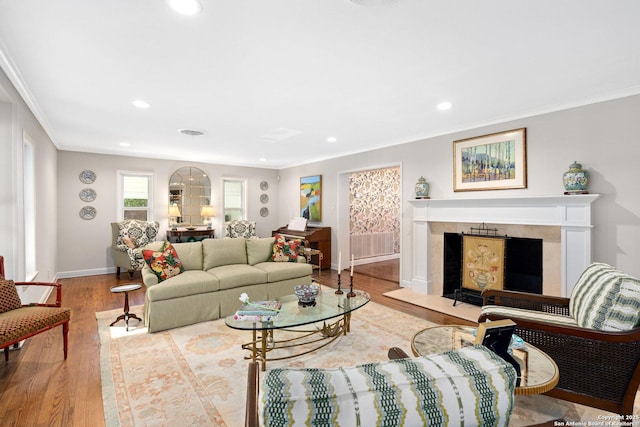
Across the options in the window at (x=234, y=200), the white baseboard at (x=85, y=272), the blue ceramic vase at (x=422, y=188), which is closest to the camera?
the blue ceramic vase at (x=422, y=188)

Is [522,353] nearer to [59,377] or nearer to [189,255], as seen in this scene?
[59,377]

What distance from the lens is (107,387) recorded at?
220cm

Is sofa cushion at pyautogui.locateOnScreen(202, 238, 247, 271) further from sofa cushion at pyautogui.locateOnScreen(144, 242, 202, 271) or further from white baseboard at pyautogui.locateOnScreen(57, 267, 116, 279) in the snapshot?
white baseboard at pyautogui.locateOnScreen(57, 267, 116, 279)

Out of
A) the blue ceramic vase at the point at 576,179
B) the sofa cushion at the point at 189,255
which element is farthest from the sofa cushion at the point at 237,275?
the blue ceramic vase at the point at 576,179

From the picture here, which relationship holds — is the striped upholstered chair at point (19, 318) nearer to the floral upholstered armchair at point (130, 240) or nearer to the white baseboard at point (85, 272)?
the floral upholstered armchair at point (130, 240)

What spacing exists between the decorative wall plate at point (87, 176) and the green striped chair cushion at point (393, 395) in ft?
22.2

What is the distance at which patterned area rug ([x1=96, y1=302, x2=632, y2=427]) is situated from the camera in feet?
6.32

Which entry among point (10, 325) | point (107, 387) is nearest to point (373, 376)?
point (107, 387)

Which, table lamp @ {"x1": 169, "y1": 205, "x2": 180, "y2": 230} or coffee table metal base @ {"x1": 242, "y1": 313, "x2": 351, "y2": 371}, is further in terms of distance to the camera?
table lamp @ {"x1": 169, "y1": 205, "x2": 180, "y2": 230}

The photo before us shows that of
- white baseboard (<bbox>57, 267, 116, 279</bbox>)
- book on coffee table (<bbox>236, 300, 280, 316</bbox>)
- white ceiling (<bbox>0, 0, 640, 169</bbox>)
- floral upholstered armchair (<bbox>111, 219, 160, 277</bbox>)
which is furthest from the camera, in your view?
white baseboard (<bbox>57, 267, 116, 279</bbox>)

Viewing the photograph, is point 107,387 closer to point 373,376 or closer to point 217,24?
point 373,376

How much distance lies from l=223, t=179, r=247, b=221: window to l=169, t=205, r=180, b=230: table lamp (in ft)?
3.70

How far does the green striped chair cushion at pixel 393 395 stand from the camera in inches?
24.8

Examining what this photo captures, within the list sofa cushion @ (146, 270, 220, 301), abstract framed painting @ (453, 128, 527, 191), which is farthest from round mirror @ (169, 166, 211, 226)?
abstract framed painting @ (453, 128, 527, 191)
